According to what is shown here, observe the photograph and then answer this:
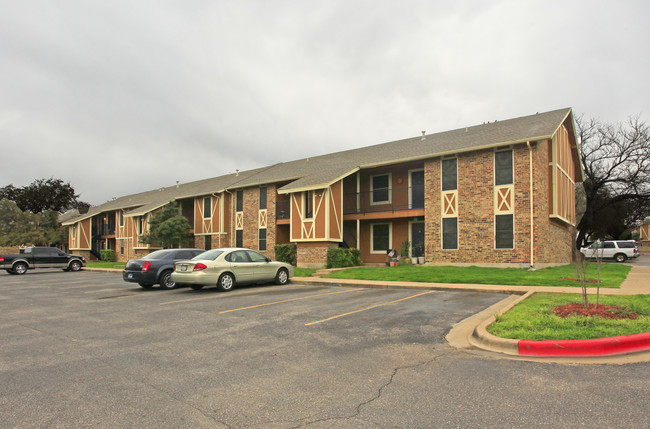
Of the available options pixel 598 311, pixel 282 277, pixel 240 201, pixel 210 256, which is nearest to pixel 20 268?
pixel 240 201

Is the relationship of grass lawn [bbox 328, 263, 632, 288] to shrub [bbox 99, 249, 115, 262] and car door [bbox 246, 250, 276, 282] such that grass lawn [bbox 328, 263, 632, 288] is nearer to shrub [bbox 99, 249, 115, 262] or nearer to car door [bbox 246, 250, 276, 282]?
car door [bbox 246, 250, 276, 282]

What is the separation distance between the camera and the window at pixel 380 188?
930 inches

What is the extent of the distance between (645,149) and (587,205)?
6256 mm

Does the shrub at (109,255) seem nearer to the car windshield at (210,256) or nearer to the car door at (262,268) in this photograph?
the car windshield at (210,256)

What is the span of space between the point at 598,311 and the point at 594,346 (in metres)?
1.81

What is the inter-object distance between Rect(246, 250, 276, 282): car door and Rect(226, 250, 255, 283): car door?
175 mm

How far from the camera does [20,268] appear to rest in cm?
2561

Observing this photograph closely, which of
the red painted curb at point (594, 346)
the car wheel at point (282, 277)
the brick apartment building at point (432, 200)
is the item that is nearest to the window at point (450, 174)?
the brick apartment building at point (432, 200)

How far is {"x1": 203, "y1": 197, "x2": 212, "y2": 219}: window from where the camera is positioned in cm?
3118

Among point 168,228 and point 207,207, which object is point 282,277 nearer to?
point 168,228

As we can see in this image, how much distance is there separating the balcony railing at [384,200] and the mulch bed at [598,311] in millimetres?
14195

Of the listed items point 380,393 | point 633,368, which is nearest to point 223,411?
point 380,393

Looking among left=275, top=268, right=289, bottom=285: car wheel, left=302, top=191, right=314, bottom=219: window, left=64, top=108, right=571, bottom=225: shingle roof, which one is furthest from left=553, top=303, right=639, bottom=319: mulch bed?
left=302, top=191, right=314, bottom=219: window

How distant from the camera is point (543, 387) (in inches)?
171
